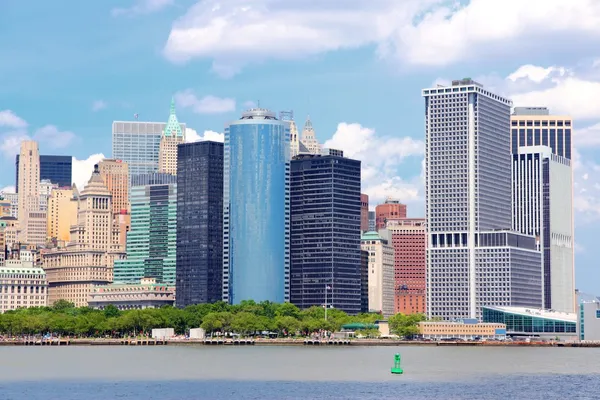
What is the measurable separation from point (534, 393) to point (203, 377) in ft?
150

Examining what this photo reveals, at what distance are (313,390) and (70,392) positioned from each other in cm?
2660

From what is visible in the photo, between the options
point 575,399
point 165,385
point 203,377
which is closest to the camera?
point 575,399

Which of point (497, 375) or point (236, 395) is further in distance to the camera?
point (497, 375)

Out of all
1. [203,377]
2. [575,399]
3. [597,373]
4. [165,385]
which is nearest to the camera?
[575,399]

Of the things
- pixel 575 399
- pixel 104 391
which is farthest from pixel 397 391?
pixel 104 391

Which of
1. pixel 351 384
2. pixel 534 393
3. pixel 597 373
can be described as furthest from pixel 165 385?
pixel 597 373

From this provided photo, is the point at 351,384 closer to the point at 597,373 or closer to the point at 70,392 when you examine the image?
the point at 70,392

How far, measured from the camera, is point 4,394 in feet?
488

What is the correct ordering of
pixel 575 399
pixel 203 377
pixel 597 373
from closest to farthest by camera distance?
1. pixel 575 399
2. pixel 203 377
3. pixel 597 373

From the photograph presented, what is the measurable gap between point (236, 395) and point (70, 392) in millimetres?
18247

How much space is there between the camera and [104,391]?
15425 cm

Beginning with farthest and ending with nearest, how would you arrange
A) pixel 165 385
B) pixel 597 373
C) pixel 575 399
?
pixel 597 373, pixel 165 385, pixel 575 399

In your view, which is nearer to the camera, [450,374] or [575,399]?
[575,399]

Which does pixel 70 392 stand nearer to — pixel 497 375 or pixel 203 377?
pixel 203 377
